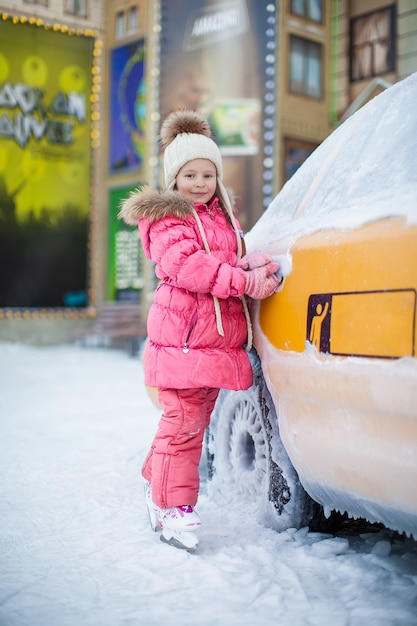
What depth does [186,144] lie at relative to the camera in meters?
2.63

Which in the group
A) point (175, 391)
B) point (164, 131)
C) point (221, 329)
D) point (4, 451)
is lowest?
point (4, 451)

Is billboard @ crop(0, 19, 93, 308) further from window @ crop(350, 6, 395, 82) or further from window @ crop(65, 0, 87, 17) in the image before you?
window @ crop(350, 6, 395, 82)

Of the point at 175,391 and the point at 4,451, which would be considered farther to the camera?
the point at 4,451

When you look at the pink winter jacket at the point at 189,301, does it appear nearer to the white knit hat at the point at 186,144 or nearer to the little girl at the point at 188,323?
the little girl at the point at 188,323

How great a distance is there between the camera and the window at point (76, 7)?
42.4ft

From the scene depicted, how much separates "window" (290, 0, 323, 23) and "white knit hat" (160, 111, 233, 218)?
991 centimetres

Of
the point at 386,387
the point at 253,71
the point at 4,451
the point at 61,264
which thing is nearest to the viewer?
the point at 386,387

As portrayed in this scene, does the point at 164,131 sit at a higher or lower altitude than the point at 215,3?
lower

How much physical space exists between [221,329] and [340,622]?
1056 mm

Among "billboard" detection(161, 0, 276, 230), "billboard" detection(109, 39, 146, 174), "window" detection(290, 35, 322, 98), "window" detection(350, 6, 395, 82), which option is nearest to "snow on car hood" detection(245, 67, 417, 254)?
"billboard" detection(161, 0, 276, 230)

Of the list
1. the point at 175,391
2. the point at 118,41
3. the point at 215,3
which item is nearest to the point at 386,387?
the point at 175,391

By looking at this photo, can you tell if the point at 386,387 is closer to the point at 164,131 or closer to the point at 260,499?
the point at 260,499

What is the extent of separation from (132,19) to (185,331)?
1266 cm

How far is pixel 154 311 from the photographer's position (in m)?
2.58
